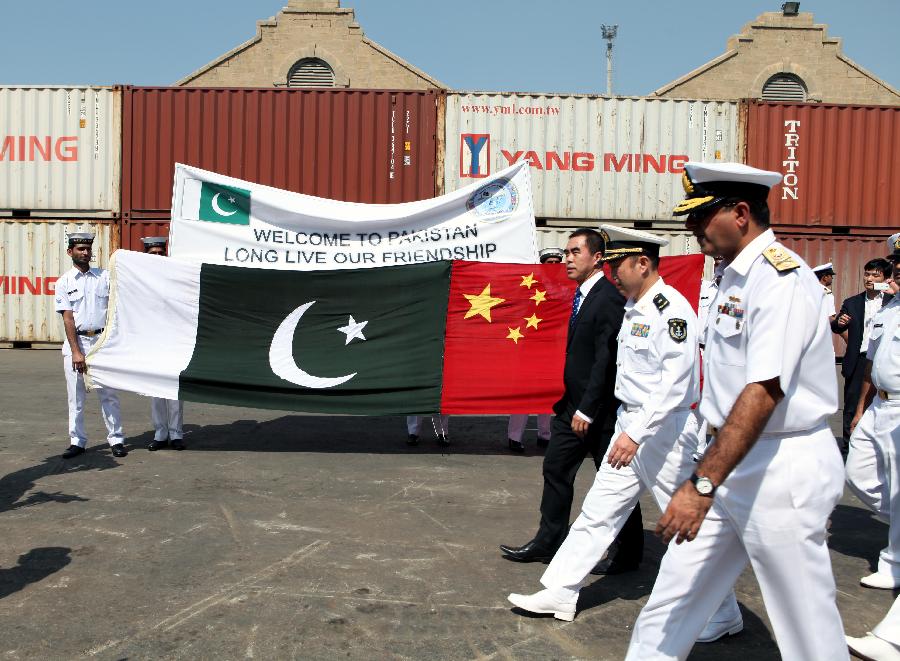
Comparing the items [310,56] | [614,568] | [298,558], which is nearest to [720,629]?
[614,568]

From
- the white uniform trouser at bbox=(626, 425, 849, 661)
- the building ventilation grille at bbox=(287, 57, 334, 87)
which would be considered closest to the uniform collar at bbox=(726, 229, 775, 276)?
the white uniform trouser at bbox=(626, 425, 849, 661)

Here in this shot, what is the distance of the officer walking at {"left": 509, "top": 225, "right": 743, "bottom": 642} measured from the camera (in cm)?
377

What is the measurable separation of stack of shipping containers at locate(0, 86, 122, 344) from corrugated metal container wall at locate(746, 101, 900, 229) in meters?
12.1

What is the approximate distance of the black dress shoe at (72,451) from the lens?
709cm

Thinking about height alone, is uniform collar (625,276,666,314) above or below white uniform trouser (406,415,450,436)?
above

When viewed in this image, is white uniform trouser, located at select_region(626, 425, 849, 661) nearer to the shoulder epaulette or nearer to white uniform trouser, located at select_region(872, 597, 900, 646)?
the shoulder epaulette

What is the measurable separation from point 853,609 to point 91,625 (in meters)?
3.66

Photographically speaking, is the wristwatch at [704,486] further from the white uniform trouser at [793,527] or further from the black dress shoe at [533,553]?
the black dress shoe at [533,553]

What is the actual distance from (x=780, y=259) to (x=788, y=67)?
32.8 m

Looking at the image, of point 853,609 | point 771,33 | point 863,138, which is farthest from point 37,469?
point 771,33

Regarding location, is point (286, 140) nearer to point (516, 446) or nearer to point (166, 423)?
point (166, 423)

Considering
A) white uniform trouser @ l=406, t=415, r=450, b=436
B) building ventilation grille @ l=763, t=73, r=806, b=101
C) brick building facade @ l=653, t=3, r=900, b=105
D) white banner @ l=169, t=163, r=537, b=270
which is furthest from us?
building ventilation grille @ l=763, t=73, r=806, b=101

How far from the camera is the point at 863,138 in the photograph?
15.8 meters

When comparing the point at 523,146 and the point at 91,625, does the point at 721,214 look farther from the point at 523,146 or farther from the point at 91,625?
the point at 523,146
